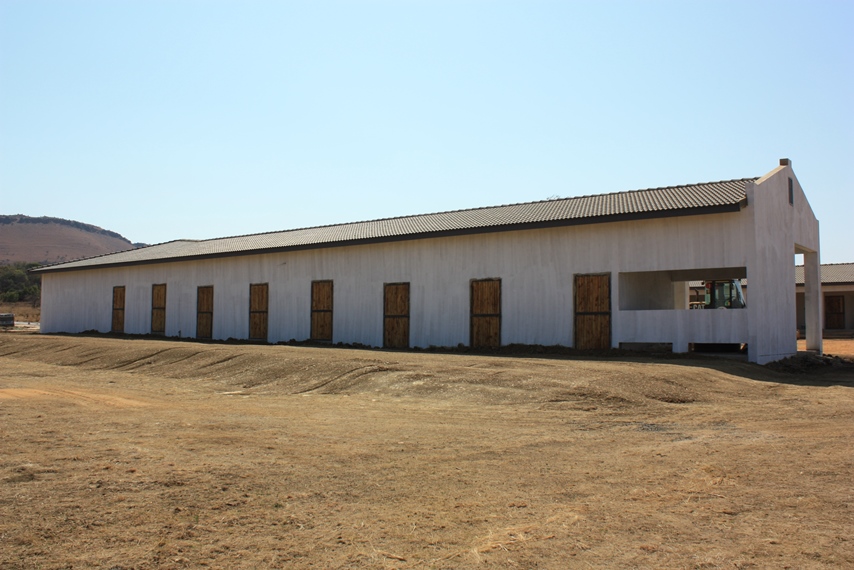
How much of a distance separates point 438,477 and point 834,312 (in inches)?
1573

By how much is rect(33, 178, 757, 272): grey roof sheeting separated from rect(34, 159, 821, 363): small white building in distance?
7cm

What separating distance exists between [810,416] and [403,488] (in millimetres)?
7390

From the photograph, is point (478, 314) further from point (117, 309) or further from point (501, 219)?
point (117, 309)

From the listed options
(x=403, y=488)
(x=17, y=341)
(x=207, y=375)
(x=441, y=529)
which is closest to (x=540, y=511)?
(x=441, y=529)

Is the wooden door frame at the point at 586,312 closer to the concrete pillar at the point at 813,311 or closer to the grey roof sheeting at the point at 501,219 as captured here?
the grey roof sheeting at the point at 501,219

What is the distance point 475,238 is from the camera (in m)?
22.7

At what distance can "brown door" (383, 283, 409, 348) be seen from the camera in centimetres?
2404

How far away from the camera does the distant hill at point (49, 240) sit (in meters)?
125

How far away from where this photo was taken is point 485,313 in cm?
2227

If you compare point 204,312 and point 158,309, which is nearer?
point 204,312

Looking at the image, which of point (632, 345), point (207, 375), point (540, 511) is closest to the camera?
point (540, 511)

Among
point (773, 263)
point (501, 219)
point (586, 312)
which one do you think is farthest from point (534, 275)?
point (773, 263)

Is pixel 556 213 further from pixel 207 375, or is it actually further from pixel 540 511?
pixel 540 511

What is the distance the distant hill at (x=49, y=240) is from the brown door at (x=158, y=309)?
324 feet
